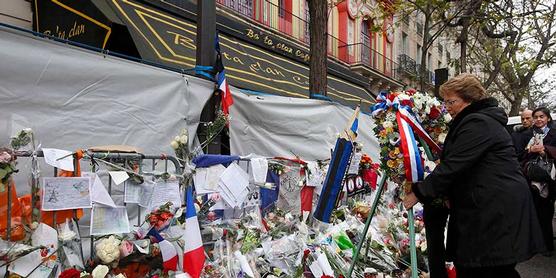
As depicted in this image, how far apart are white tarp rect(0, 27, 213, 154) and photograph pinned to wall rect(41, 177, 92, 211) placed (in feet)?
1.84

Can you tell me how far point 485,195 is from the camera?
2643mm

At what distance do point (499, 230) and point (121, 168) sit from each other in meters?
2.37

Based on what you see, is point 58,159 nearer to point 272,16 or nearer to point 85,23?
point 85,23

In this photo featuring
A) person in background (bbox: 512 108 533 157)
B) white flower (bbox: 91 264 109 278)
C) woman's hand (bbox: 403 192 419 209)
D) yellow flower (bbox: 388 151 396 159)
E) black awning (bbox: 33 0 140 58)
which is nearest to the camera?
white flower (bbox: 91 264 109 278)

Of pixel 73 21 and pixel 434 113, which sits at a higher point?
pixel 73 21

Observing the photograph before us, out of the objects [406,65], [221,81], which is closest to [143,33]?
[221,81]

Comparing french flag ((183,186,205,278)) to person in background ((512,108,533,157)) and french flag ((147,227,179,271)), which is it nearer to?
french flag ((147,227,179,271))

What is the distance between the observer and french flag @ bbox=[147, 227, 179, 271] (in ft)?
9.59

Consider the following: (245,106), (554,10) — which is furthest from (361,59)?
(245,106)

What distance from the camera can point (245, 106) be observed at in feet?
18.1

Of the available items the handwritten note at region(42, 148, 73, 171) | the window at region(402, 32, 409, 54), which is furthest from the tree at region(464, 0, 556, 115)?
the handwritten note at region(42, 148, 73, 171)

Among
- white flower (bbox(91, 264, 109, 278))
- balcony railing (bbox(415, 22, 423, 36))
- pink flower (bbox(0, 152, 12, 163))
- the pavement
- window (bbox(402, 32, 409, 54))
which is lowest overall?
the pavement

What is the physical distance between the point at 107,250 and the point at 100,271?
12 cm

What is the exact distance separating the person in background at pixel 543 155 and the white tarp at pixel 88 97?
4007mm
